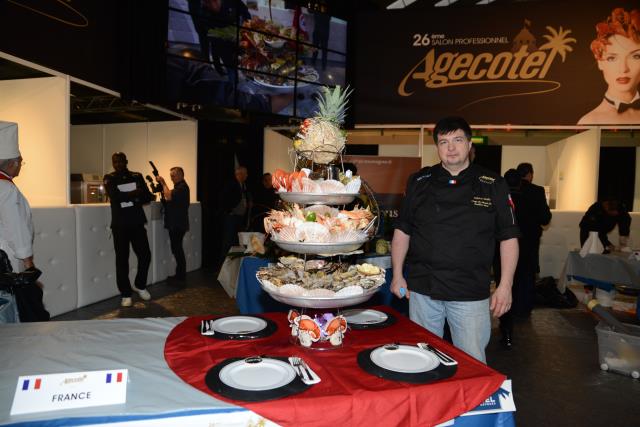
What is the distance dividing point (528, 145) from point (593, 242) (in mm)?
3800

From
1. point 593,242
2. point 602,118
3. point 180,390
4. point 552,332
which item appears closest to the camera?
point 180,390

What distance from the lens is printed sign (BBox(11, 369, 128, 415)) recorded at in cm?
96

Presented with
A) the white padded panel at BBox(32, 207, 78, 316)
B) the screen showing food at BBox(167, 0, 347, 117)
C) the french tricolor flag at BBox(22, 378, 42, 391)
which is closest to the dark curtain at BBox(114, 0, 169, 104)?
the screen showing food at BBox(167, 0, 347, 117)

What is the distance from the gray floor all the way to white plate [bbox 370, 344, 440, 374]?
5.07 feet

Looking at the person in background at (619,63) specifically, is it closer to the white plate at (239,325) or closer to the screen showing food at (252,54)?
the screen showing food at (252,54)

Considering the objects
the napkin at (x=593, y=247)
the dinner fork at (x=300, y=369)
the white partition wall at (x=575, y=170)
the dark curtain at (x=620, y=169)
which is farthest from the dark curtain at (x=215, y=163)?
the dark curtain at (x=620, y=169)

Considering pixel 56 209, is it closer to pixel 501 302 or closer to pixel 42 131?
pixel 42 131

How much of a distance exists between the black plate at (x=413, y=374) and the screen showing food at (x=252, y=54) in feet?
17.4

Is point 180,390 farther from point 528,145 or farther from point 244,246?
point 528,145

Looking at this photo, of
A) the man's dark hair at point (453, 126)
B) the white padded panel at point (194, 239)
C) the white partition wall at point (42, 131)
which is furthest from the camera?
the white padded panel at point (194, 239)

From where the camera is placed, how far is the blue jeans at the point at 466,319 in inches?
71.2

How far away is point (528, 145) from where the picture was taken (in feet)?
25.2

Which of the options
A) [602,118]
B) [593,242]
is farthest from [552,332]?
[602,118]

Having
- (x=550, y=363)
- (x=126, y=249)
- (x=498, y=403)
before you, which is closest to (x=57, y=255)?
(x=126, y=249)
